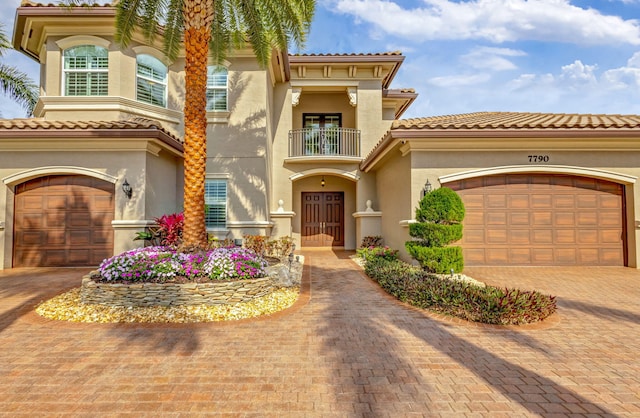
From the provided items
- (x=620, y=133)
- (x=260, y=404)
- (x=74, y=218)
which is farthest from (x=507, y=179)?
(x=74, y=218)

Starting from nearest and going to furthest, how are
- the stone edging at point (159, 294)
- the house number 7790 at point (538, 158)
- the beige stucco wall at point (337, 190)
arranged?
the stone edging at point (159, 294), the house number 7790 at point (538, 158), the beige stucco wall at point (337, 190)

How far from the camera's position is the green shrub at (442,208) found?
28.2 feet

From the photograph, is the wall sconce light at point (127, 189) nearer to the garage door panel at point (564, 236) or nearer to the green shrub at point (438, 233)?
the green shrub at point (438, 233)

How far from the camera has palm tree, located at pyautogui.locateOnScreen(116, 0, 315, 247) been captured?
7.51m

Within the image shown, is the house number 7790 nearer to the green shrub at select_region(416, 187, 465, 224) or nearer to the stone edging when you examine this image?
the green shrub at select_region(416, 187, 465, 224)

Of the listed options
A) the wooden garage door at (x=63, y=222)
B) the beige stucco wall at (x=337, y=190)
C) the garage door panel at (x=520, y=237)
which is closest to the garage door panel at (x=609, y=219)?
the garage door panel at (x=520, y=237)

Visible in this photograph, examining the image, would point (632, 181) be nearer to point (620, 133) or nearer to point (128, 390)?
point (620, 133)

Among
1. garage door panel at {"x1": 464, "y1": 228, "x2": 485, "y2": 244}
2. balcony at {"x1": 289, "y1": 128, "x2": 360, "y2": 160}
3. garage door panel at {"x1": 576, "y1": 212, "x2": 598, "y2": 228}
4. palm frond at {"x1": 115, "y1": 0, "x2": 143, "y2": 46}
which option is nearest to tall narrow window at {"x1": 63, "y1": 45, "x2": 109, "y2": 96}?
palm frond at {"x1": 115, "y1": 0, "x2": 143, "y2": 46}

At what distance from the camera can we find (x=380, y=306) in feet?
21.2

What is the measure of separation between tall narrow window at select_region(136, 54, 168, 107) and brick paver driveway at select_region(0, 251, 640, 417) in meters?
8.53

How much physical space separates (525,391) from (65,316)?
688 cm

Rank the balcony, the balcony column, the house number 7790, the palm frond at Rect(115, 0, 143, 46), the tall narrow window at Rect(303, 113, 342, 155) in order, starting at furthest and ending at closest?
the tall narrow window at Rect(303, 113, 342, 155), the balcony, the balcony column, the house number 7790, the palm frond at Rect(115, 0, 143, 46)

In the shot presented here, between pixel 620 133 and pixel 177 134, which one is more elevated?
pixel 177 134

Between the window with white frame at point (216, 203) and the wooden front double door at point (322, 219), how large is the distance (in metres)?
4.48
